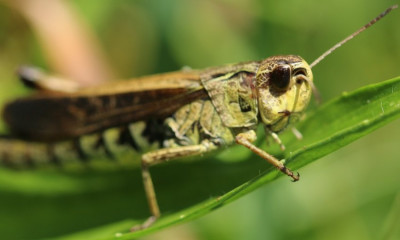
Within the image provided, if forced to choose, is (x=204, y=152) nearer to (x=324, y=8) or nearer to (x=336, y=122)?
(x=336, y=122)

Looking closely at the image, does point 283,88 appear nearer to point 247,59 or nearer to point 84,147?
point 84,147

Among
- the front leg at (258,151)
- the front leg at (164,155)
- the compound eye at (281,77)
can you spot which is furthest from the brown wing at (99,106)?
the compound eye at (281,77)

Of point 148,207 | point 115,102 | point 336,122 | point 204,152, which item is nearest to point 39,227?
point 148,207

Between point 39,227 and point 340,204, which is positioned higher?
point 39,227

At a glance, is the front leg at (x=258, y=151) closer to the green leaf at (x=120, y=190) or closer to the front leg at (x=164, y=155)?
the green leaf at (x=120, y=190)

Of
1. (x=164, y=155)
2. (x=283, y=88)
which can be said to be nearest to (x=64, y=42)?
(x=164, y=155)

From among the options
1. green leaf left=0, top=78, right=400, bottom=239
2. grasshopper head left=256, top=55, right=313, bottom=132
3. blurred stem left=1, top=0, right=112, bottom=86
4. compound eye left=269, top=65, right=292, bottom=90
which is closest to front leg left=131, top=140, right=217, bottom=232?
green leaf left=0, top=78, right=400, bottom=239
